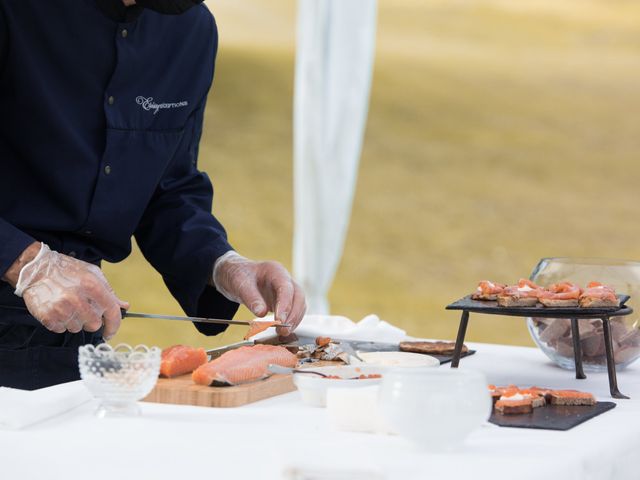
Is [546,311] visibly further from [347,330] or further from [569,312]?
[347,330]

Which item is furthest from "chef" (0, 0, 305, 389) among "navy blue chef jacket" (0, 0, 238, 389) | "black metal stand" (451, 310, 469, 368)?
"black metal stand" (451, 310, 469, 368)

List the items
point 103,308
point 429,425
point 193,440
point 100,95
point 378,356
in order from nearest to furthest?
1. point 429,425
2. point 193,440
3. point 103,308
4. point 378,356
5. point 100,95

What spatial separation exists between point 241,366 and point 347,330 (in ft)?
2.63

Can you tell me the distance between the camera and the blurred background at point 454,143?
13.4 metres

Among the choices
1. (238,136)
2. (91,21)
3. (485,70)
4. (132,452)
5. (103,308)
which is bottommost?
(132,452)

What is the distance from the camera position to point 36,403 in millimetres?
1551

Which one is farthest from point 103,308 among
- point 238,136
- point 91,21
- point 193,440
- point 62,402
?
point 238,136

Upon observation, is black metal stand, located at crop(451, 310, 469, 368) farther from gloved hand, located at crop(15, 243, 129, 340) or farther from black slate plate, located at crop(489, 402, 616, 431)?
gloved hand, located at crop(15, 243, 129, 340)

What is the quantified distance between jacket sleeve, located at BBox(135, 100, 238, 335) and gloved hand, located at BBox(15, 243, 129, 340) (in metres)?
0.58

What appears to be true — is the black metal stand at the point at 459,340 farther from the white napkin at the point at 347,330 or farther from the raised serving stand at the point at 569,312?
the white napkin at the point at 347,330

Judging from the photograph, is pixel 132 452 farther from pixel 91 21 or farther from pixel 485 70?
pixel 485 70

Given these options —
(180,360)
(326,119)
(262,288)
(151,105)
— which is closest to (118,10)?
(151,105)

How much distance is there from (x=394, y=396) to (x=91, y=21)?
4.14ft

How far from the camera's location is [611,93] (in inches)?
535
